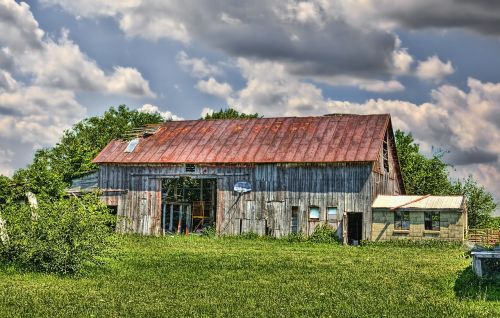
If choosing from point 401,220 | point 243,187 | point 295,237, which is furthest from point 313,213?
point 401,220

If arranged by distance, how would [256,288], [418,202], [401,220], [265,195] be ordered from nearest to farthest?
[256,288], [401,220], [418,202], [265,195]

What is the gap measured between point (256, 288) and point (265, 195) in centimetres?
2227

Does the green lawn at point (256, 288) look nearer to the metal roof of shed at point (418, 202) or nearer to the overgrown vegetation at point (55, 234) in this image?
the overgrown vegetation at point (55, 234)

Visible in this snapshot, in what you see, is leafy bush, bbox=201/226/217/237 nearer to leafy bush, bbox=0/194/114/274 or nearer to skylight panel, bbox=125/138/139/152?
skylight panel, bbox=125/138/139/152

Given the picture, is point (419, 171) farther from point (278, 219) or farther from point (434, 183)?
point (278, 219)

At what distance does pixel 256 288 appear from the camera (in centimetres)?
1784

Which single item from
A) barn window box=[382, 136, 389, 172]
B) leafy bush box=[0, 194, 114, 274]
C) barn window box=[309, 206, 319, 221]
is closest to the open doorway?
barn window box=[309, 206, 319, 221]

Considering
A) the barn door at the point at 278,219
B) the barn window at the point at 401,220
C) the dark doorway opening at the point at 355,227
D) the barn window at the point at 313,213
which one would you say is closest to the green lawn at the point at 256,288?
the barn window at the point at 401,220

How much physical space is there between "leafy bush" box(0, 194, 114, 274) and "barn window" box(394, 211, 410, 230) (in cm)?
2029

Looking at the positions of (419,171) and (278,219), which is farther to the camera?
(419,171)

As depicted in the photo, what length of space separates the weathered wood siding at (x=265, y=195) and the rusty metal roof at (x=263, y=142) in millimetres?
594

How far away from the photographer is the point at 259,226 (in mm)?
40000

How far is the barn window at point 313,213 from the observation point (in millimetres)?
39000

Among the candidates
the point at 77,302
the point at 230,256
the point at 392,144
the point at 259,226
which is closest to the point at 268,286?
the point at 77,302
